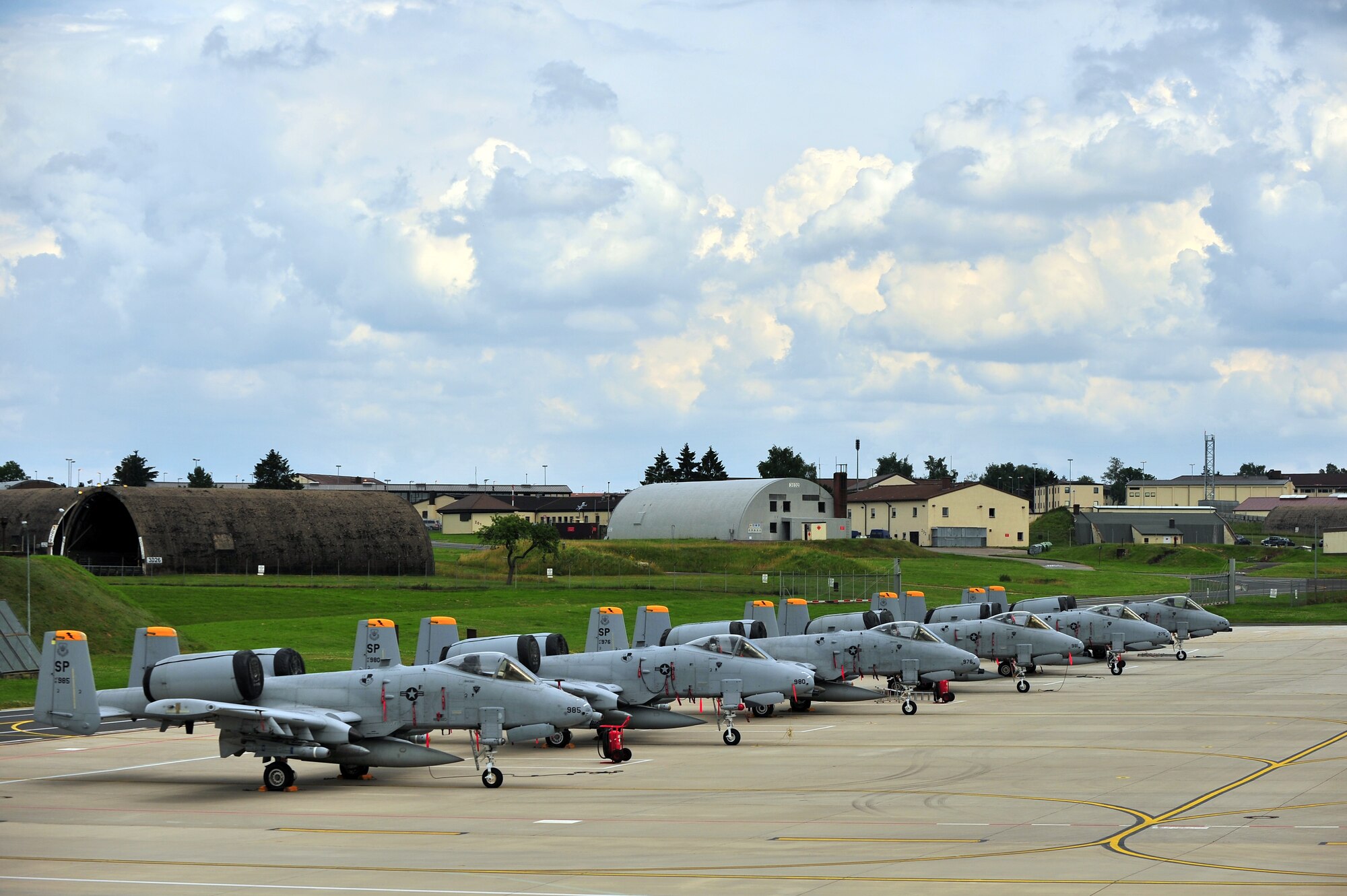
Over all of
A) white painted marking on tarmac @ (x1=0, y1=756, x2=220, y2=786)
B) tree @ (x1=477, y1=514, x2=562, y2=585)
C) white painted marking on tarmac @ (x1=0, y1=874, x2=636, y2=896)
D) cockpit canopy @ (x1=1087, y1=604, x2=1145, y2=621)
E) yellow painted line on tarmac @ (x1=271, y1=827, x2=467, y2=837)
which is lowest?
white painted marking on tarmac @ (x1=0, y1=756, x2=220, y2=786)

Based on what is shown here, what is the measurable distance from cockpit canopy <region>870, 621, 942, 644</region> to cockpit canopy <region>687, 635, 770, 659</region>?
655 centimetres

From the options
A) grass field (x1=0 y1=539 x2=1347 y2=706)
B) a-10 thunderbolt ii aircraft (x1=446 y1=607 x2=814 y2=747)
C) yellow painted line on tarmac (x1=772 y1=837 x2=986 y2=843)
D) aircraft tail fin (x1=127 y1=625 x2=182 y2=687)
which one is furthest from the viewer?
grass field (x1=0 y1=539 x2=1347 y2=706)

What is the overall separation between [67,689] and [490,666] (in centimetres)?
764

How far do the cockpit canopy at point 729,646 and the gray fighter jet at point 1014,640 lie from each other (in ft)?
47.5

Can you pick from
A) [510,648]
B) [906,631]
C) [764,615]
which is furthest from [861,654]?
[510,648]

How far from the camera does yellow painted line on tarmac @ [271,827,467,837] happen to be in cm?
1978

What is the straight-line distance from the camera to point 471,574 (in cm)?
9056

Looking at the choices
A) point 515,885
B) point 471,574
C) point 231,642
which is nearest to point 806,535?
point 471,574

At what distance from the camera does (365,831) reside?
66.2 feet

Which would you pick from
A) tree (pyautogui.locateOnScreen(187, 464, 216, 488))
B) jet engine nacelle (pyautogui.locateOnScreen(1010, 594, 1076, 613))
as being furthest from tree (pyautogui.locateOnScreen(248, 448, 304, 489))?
jet engine nacelle (pyautogui.locateOnScreen(1010, 594, 1076, 613))

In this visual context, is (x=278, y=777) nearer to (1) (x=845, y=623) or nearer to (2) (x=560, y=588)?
(1) (x=845, y=623)

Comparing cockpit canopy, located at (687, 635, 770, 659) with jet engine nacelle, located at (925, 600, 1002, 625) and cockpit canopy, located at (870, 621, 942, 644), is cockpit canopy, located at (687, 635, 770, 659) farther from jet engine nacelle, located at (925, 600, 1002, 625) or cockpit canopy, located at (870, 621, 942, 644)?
jet engine nacelle, located at (925, 600, 1002, 625)

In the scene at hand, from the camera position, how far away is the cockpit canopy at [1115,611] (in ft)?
168

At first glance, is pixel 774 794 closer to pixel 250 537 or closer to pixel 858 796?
pixel 858 796
